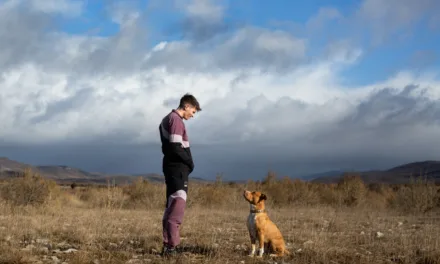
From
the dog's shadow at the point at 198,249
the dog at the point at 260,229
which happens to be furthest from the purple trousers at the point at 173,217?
the dog at the point at 260,229

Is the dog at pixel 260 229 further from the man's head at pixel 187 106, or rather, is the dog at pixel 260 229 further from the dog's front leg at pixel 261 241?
the man's head at pixel 187 106

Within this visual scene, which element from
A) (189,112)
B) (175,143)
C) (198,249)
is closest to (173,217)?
(198,249)

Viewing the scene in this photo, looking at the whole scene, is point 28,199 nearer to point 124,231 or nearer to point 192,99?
point 124,231

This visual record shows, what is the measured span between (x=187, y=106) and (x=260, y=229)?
2367mm

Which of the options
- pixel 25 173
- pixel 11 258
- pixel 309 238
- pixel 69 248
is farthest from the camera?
pixel 25 173

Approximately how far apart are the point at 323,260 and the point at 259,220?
Answer: 3.92 ft

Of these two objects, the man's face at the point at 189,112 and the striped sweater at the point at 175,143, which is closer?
the striped sweater at the point at 175,143

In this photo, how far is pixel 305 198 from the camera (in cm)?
3108

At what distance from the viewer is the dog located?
319 inches

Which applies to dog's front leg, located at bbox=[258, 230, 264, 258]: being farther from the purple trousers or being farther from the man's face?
the man's face

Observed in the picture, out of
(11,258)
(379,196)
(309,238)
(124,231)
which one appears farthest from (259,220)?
(379,196)

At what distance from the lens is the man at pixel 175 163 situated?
8.02 m

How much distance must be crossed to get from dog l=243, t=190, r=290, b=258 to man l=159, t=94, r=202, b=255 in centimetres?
112

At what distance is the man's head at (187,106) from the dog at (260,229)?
1.64m
